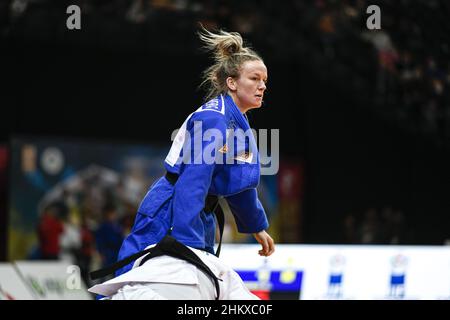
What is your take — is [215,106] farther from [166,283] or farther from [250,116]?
[250,116]

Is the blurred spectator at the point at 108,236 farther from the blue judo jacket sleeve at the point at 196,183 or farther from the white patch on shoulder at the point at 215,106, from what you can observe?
the blue judo jacket sleeve at the point at 196,183

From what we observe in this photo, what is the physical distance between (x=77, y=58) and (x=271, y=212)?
11.7 ft

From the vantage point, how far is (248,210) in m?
3.84

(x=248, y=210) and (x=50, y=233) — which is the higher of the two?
(x=248, y=210)

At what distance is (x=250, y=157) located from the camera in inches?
139

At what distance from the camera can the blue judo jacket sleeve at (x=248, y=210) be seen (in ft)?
12.5

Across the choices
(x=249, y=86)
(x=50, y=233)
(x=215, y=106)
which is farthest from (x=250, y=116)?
(x=215, y=106)

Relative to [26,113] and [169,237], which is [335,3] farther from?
[169,237]

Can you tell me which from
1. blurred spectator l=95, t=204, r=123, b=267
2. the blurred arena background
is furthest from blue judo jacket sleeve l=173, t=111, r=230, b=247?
the blurred arena background

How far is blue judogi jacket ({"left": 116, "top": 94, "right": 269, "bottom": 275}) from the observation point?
329cm

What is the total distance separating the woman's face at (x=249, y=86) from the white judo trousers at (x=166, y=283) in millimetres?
784

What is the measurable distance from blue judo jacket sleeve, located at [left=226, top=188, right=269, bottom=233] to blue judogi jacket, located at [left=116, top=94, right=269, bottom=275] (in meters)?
0.16

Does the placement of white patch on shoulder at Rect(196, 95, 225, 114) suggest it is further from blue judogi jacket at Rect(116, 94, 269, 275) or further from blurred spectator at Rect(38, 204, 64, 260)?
blurred spectator at Rect(38, 204, 64, 260)

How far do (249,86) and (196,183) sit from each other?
64cm
